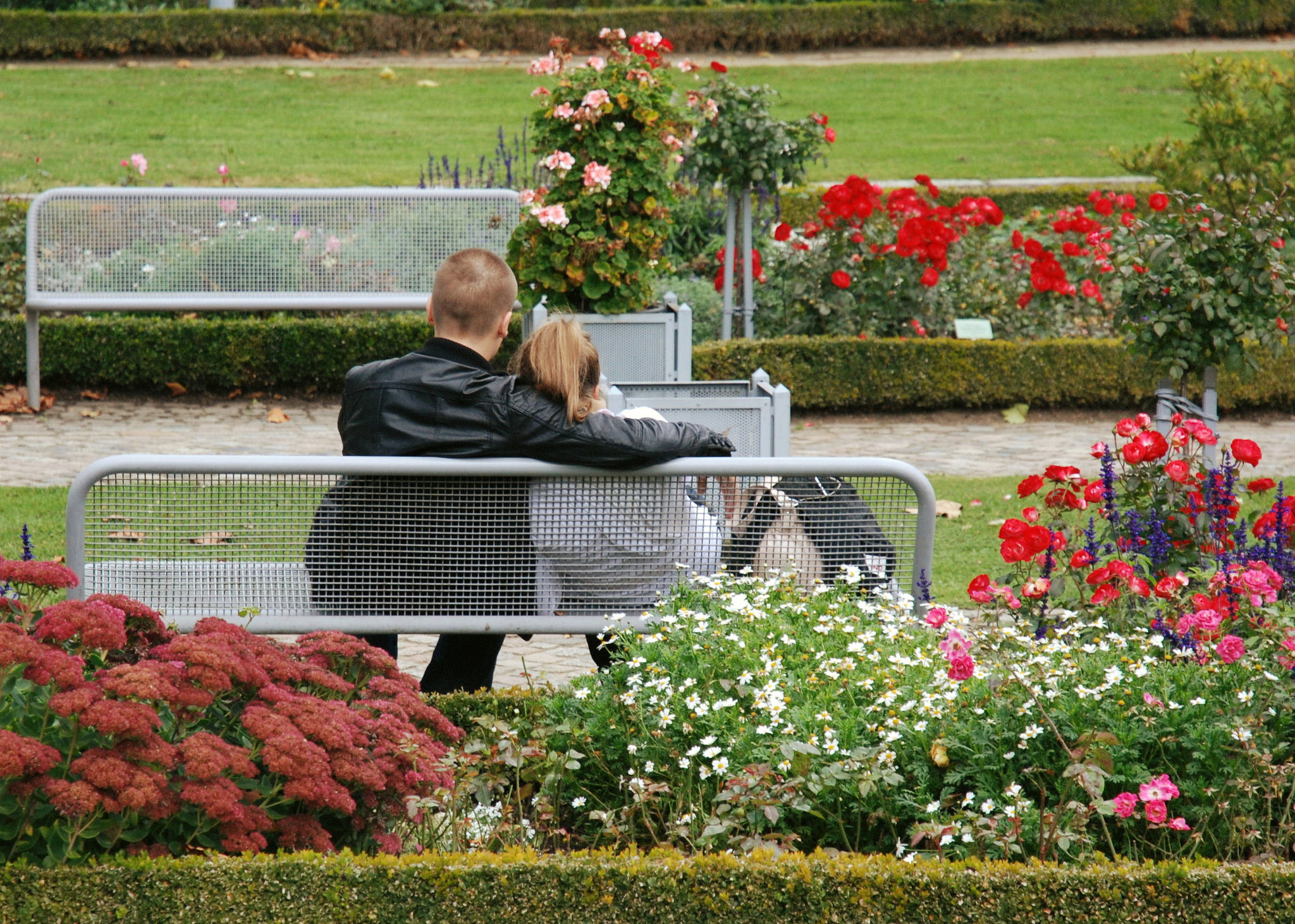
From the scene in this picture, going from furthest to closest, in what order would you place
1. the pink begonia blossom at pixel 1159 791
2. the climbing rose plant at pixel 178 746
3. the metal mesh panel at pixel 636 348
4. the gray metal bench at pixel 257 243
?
the gray metal bench at pixel 257 243 < the metal mesh panel at pixel 636 348 < the pink begonia blossom at pixel 1159 791 < the climbing rose plant at pixel 178 746

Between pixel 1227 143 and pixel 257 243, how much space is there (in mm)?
6304

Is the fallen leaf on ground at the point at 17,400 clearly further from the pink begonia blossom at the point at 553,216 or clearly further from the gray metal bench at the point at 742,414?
the gray metal bench at the point at 742,414

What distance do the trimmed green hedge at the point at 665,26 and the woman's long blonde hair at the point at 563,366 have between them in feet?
59.7

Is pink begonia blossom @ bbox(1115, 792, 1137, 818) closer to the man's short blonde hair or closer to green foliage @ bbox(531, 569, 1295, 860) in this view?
green foliage @ bbox(531, 569, 1295, 860)

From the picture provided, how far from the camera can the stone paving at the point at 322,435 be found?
7.40 m

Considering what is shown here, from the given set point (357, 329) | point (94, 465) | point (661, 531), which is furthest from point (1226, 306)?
point (357, 329)

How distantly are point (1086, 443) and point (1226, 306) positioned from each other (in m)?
3.17

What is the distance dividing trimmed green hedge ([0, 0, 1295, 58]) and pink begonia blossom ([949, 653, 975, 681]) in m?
19.3

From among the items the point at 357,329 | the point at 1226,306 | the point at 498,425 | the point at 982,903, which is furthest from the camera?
the point at 357,329

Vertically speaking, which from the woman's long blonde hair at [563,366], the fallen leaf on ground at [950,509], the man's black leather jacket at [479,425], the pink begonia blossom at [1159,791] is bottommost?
the fallen leaf on ground at [950,509]

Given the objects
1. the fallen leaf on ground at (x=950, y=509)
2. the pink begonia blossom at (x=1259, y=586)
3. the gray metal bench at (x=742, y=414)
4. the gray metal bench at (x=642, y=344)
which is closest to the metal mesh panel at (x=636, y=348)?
the gray metal bench at (x=642, y=344)

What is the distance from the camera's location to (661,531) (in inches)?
148

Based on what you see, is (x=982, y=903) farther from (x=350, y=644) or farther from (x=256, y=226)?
(x=256, y=226)

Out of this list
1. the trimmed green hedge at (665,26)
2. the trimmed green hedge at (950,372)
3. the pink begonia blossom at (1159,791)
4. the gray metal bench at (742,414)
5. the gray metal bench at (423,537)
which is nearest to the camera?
the pink begonia blossom at (1159,791)
